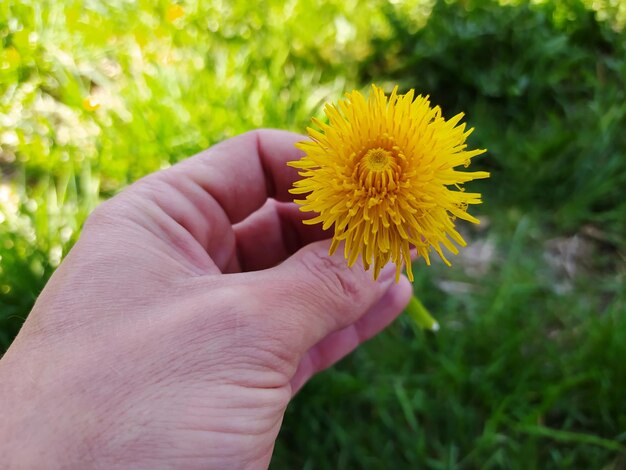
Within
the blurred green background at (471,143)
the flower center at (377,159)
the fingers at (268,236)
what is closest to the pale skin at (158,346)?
the flower center at (377,159)

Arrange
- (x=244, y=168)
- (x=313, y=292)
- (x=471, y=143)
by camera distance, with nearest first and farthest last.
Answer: (x=313, y=292), (x=244, y=168), (x=471, y=143)

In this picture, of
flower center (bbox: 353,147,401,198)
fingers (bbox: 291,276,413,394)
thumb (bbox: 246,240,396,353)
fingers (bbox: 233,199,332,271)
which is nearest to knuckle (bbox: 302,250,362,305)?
thumb (bbox: 246,240,396,353)

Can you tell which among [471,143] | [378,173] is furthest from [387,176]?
[471,143]

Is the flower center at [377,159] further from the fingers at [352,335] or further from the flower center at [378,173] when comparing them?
the fingers at [352,335]

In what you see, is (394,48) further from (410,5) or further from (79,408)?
(79,408)

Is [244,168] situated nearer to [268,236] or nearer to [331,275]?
[268,236]
